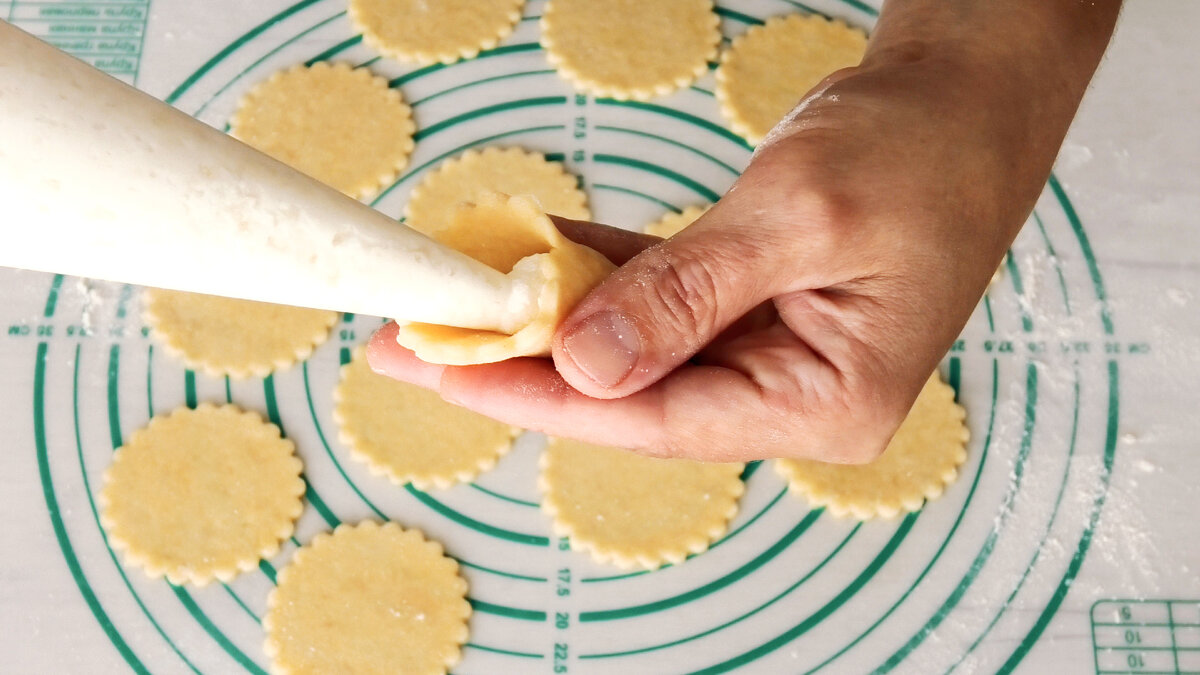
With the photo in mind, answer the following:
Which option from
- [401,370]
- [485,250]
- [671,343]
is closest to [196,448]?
[401,370]

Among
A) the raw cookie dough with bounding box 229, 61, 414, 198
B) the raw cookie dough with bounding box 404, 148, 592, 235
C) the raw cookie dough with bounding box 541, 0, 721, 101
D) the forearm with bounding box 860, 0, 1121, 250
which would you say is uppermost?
the raw cookie dough with bounding box 541, 0, 721, 101

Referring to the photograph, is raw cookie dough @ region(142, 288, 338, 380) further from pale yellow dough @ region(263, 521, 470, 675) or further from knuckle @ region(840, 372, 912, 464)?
knuckle @ region(840, 372, 912, 464)

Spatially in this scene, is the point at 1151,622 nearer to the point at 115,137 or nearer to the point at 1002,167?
the point at 1002,167

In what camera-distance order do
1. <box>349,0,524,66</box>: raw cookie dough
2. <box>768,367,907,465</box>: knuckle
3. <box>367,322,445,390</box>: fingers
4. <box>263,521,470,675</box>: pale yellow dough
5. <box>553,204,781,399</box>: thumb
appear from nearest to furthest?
<box>553,204,781,399</box>: thumb → <box>768,367,907,465</box>: knuckle → <box>367,322,445,390</box>: fingers → <box>263,521,470,675</box>: pale yellow dough → <box>349,0,524,66</box>: raw cookie dough

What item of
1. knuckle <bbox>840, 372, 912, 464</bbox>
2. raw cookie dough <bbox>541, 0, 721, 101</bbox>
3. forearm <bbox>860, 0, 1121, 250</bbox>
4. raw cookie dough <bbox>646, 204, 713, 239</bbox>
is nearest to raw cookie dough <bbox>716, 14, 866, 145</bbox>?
raw cookie dough <bbox>541, 0, 721, 101</bbox>

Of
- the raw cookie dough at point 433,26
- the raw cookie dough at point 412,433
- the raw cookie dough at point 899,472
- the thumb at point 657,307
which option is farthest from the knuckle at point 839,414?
the raw cookie dough at point 433,26

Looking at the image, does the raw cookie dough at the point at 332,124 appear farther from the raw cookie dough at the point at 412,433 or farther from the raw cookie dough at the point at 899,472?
the raw cookie dough at the point at 899,472
